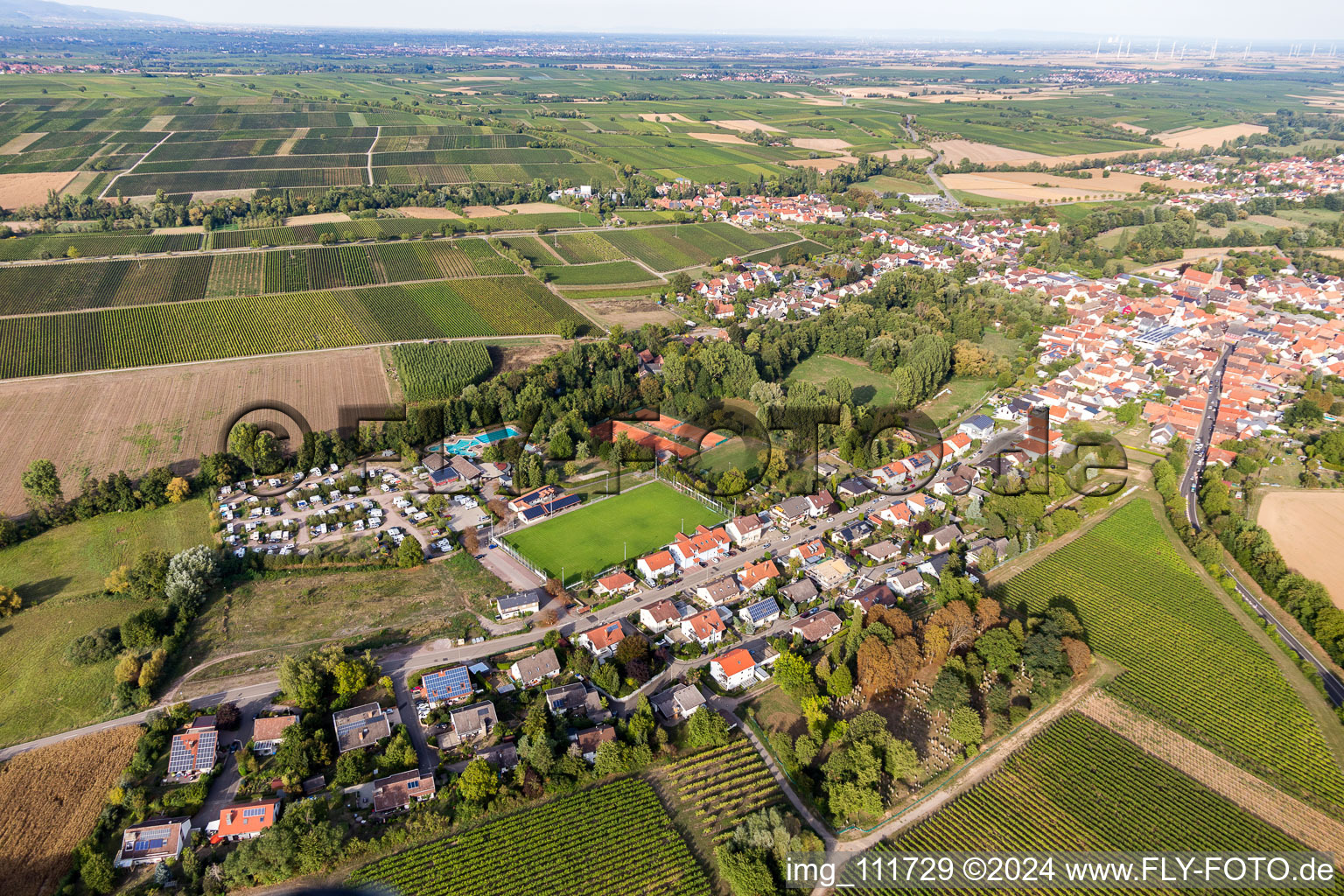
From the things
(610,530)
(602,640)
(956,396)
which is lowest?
(602,640)

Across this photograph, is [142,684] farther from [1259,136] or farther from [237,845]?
[1259,136]

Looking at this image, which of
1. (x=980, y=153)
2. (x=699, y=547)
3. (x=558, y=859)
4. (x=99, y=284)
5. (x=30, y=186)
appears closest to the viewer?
(x=558, y=859)

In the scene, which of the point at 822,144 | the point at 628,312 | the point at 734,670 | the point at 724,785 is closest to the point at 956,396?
the point at 628,312

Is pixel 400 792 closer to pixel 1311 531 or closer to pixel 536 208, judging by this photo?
pixel 1311 531

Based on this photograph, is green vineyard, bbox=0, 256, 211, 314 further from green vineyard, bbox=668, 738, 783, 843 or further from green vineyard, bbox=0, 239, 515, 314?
green vineyard, bbox=668, 738, 783, 843

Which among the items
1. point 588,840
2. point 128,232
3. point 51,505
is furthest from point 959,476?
point 128,232

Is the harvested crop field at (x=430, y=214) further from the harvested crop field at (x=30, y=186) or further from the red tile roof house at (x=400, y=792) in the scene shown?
the red tile roof house at (x=400, y=792)

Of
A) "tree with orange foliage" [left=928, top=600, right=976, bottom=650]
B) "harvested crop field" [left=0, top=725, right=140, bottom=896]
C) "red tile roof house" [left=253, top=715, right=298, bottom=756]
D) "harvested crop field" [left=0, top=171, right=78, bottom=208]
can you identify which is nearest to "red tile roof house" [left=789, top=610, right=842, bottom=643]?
"tree with orange foliage" [left=928, top=600, right=976, bottom=650]

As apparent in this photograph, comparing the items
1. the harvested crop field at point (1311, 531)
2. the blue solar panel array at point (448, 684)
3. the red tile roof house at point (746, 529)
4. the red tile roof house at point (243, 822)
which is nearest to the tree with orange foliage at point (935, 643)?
the red tile roof house at point (746, 529)
